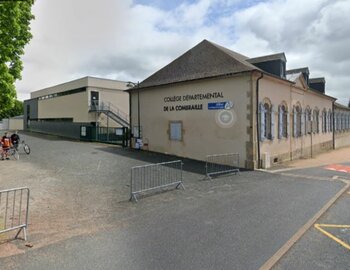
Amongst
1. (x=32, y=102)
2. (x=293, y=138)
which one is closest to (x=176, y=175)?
(x=293, y=138)

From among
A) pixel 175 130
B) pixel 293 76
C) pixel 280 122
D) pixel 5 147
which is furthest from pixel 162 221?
pixel 293 76

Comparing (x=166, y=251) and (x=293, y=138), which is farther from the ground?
(x=293, y=138)

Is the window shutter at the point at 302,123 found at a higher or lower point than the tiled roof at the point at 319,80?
lower

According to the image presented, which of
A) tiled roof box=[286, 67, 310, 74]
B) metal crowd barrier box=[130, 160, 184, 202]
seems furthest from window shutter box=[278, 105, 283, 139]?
metal crowd barrier box=[130, 160, 184, 202]

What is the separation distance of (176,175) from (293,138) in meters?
11.8

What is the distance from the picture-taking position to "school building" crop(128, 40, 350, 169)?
15531 mm

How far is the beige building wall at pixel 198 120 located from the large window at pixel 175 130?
0.25m

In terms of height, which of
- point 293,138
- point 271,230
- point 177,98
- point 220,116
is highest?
point 177,98

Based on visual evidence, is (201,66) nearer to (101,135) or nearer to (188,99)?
(188,99)

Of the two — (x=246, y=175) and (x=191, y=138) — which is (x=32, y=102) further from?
(x=246, y=175)

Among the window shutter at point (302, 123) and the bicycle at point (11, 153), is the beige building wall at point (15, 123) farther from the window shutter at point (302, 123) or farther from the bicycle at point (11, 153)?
the window shutter at point (302, 123)

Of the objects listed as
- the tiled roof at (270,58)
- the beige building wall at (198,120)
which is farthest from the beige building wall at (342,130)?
the beige building wall at (198,120)

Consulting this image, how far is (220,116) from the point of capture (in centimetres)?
1655

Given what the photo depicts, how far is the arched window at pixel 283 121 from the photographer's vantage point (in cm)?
1816
